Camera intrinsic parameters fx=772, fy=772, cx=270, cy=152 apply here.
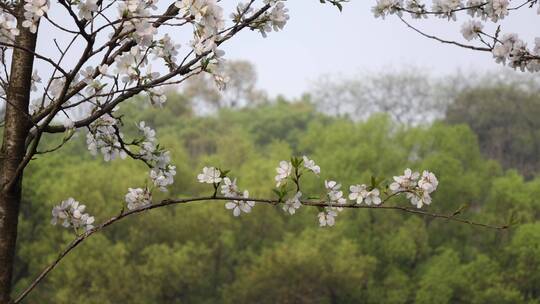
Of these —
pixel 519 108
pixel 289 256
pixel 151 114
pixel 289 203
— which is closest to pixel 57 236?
pixel 289 256

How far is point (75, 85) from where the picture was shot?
119 inches

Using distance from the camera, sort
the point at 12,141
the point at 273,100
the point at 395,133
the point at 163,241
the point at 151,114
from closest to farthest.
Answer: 1. the point at 12,141
2. the point at 163,241
3. the point at 395,133
4. the point at 151,114
5. the point at 273,100

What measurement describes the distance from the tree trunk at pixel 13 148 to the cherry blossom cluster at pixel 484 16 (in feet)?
6.28

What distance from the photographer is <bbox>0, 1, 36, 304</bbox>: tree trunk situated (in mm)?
2795

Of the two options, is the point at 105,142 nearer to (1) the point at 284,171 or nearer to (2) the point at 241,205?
(2) the point at 241,205

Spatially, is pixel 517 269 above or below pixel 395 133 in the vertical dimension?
below

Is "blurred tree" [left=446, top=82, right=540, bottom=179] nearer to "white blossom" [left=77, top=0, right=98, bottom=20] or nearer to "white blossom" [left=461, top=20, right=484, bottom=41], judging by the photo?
"white blossom" [left=461, top=20, right=484, bottom=41]

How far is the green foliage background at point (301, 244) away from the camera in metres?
25.5

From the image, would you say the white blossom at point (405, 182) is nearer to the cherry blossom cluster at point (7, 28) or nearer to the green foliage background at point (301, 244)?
the cherry blossom cluster at point (7, 28)

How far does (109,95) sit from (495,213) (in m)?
28.0

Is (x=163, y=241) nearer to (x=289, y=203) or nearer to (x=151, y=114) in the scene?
(x=151, y=114)

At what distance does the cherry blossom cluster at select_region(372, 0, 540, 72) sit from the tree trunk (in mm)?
1915

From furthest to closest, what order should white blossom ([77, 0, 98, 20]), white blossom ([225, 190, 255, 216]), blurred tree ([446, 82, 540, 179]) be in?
blurred tree ([446, 82, 540, 179]) < white blossom ([225, 190, 255, 216]) < white blossom ([77, 0, 98, 20])

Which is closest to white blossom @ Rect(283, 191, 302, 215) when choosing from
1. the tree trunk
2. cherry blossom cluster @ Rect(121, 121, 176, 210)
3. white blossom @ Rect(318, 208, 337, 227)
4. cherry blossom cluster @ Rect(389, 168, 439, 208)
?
white blossom @ Rect(318, 208, 337, 227)
